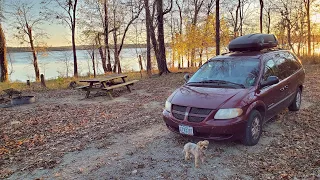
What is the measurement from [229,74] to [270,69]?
907mm

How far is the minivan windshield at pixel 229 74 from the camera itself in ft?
15.2

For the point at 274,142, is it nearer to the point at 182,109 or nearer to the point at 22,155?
the point at 182,109

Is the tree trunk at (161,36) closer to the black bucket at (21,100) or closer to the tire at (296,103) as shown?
the black bucket at (21,100)

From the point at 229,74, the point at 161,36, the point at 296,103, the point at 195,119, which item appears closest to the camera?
the point at 195,119

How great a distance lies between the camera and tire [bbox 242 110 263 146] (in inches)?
164

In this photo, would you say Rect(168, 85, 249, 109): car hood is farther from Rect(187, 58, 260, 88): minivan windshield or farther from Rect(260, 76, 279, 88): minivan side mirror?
Rect(260, 76, 279, 88): minivan side mirror

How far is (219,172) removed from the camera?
3.54 meters

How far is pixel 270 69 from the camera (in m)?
5.04

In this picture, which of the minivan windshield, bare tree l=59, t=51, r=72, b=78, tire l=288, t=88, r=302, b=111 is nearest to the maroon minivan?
the minivan windshield

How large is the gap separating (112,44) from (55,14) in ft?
19.2

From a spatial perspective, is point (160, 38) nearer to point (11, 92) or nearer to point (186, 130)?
point (11, 92)

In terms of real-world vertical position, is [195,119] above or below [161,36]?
below

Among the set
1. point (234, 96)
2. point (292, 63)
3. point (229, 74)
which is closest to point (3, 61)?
point (229, 74)

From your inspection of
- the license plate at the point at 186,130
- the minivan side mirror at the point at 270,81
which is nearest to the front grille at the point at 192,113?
the license plate at the point at 186,130
